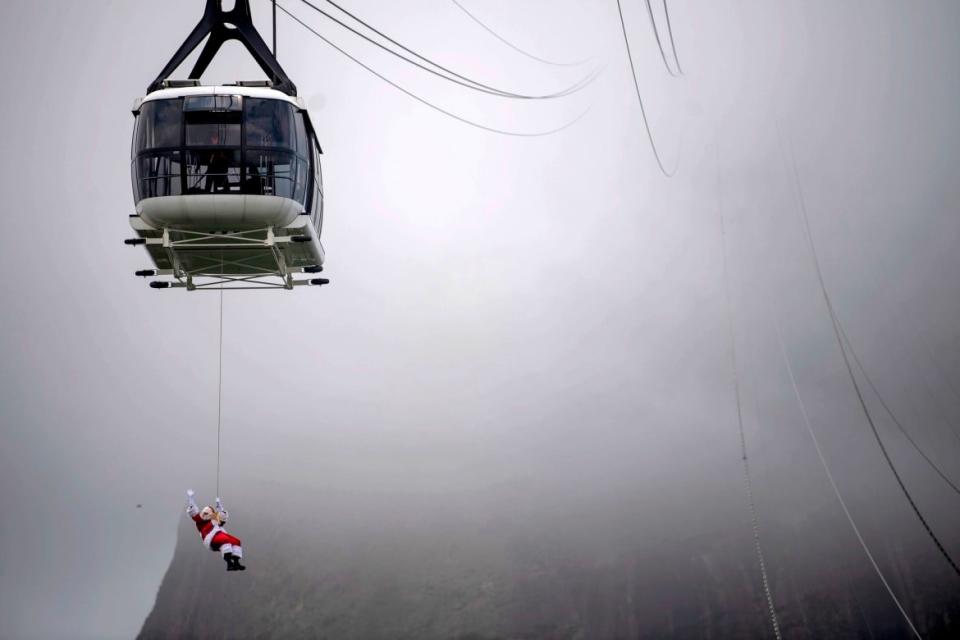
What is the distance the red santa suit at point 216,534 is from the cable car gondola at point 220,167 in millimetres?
4700

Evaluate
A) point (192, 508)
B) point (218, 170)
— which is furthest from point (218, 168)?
point (192, 508)

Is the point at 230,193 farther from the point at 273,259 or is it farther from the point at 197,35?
the point at 197,35

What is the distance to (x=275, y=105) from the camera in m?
17.6

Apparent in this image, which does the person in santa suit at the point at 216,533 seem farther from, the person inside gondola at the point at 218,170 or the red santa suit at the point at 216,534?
the person inside gondola at the point at 218,170

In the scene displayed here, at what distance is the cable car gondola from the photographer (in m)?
17.3

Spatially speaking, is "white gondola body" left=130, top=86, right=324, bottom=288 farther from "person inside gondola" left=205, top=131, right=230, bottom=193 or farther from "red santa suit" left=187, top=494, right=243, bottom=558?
"red santa suit" left=187, top=494, right=243, bottom=558

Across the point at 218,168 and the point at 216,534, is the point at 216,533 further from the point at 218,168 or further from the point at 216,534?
the point at 218,168

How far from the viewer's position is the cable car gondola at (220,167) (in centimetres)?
1727

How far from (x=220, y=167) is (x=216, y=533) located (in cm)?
720

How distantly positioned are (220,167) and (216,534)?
722cm

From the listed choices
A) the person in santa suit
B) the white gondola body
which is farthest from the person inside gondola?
the person in santa suit

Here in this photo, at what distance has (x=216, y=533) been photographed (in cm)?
1784

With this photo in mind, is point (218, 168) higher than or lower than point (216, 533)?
higher

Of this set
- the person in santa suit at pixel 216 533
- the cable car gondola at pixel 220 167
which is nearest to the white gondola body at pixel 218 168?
the cable car gondola at pixel 220 167
